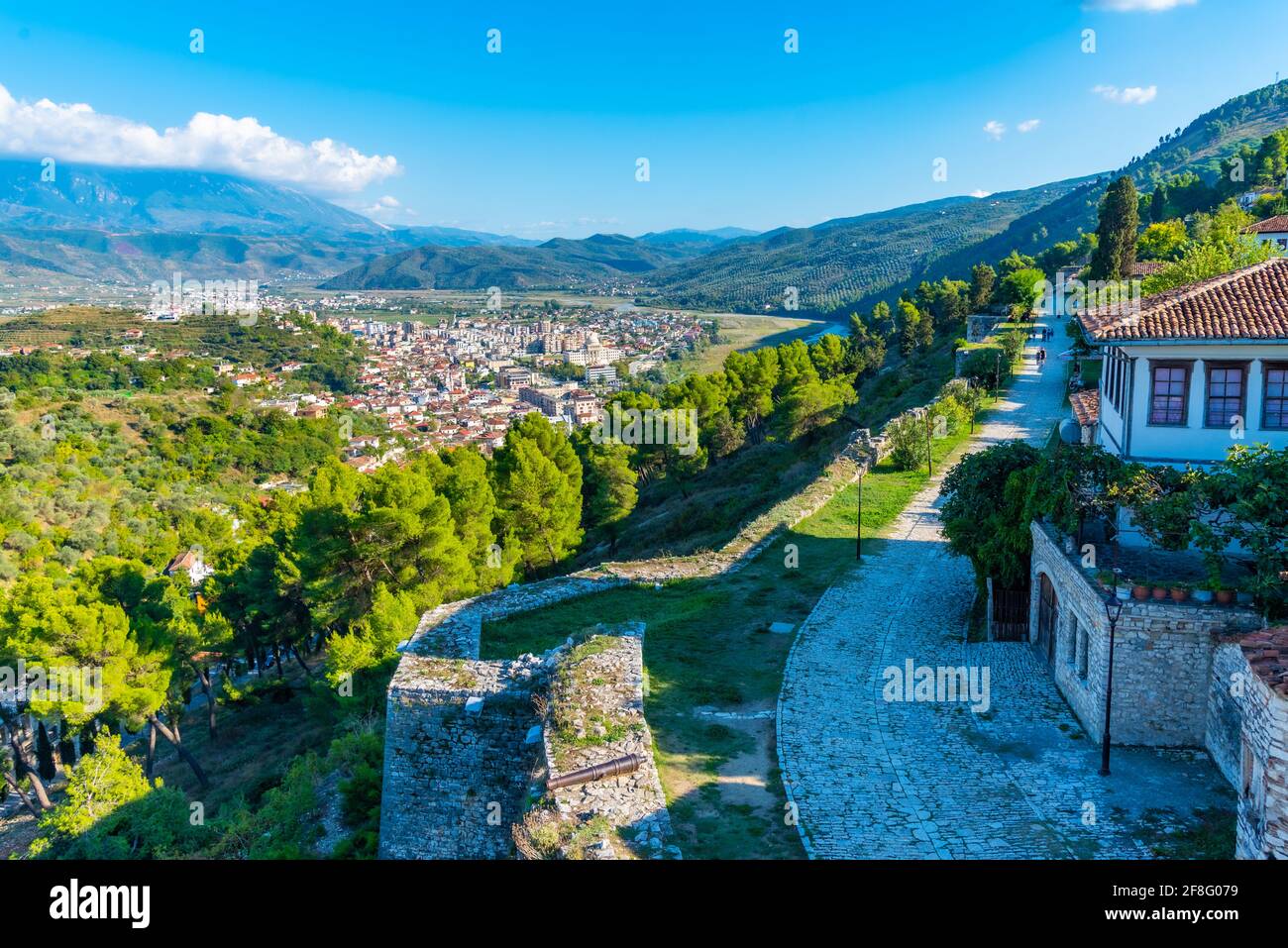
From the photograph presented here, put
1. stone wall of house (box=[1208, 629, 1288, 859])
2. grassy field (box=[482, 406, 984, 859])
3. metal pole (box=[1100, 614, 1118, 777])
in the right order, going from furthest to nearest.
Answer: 1. metal pole (box=[1100, 614, 1118, 777])
2. grassy field (box=[482, 406, 984, 859])
3. stone wall of house (box=[1208, 629, 1288, 859])

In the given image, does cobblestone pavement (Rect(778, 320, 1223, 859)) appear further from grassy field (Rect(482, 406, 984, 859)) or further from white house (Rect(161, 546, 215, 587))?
white house (Rect(161, 546, 215, 587))

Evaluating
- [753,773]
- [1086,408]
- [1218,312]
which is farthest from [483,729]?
[1086,408]

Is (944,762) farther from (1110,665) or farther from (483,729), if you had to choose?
(483,729)

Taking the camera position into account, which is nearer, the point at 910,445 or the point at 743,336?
the point at 910,445

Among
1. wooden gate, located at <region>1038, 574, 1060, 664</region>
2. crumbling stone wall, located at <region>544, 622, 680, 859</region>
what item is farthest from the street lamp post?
crumbling stone wall, located at <region>544, 622, 680, 859</region>
